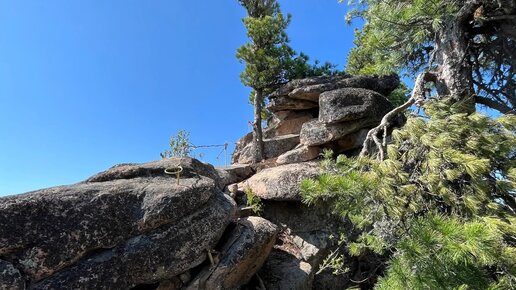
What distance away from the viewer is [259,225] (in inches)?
244

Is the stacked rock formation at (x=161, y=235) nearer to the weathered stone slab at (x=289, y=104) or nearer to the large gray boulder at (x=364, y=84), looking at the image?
the large gray boulder at (x=364, y=84)

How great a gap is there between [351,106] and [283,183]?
316cm

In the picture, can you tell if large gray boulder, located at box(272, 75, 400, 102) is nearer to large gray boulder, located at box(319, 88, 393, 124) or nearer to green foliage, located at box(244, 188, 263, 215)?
large gray boulder, located at box(319, 88, 393, 124)

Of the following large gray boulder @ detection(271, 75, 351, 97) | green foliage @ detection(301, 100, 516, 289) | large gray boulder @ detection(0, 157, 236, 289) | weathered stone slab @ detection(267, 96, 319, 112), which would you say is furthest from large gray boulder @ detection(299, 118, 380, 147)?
green foliage @ detection(301, 100, 516, 289)

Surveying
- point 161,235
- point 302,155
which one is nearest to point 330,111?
point 302,155

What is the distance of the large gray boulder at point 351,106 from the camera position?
29.9 feet

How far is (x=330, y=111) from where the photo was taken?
30.7 feet

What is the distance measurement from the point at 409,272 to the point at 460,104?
219cm

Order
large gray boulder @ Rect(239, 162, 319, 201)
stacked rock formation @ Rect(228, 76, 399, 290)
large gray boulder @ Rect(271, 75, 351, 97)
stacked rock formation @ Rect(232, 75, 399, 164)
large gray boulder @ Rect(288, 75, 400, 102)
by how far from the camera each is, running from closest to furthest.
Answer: stacked rock formation @ Rect(228, 76, 399, 290), large gray boulder @ Rect(239, 162, 319, 201), stacked rock formation @ Rect(232, 75, 399, 164), large gray boulder @ Rect(288, 75, 400, 102), large gray boulder @ Rect(271, 75, 351, 97)

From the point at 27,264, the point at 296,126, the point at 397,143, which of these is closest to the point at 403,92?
the point at 296,126

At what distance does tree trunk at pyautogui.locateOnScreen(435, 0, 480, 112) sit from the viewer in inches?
204

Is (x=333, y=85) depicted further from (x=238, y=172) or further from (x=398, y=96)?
(x=238, y=172)

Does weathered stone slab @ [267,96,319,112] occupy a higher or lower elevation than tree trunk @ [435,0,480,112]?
higher

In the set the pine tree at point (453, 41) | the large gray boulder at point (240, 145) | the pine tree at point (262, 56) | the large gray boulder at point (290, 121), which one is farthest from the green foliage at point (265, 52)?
the pine tree at point (453, 41)
